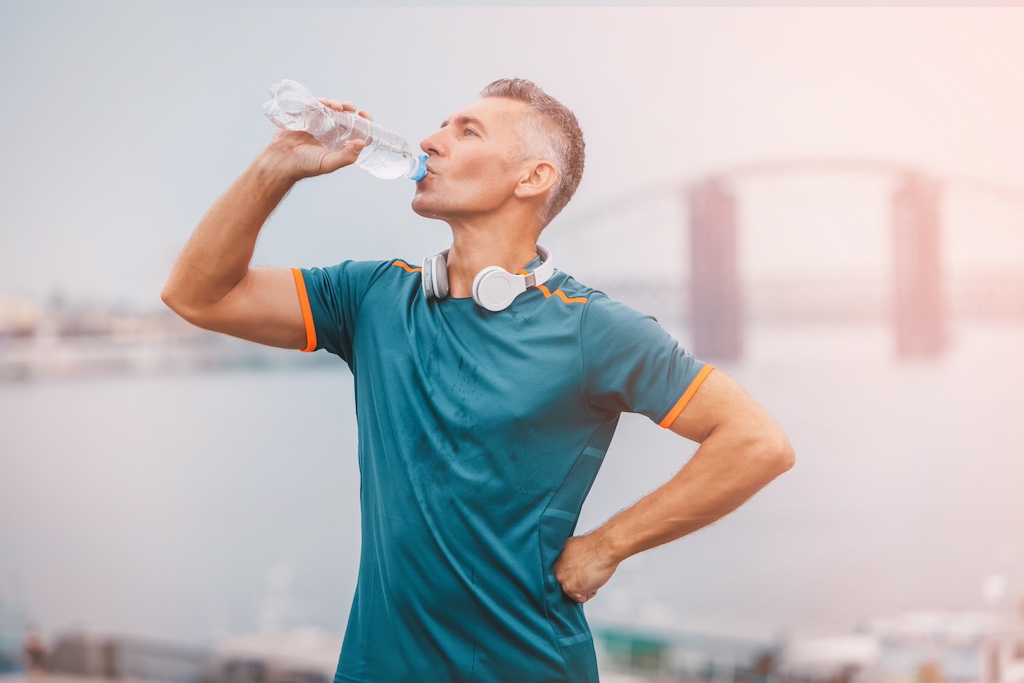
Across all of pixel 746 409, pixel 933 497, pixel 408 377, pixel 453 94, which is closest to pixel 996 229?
pixel 933 497

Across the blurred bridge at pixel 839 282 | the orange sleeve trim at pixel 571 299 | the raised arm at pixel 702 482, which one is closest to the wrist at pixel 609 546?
the raised arm at pixel 702 482

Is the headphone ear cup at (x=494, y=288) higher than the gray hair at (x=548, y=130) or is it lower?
lower

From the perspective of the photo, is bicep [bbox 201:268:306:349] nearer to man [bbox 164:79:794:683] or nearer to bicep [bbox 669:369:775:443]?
man [bbox 164:79:794:683]

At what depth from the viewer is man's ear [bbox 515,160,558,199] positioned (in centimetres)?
122

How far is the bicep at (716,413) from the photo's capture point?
110cm

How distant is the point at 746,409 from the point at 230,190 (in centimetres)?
68

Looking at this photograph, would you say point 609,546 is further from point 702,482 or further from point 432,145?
point 432,145

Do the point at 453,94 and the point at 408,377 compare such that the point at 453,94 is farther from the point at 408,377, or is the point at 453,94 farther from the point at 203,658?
the point at 203,658

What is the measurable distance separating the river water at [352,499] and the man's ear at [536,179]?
158 cm

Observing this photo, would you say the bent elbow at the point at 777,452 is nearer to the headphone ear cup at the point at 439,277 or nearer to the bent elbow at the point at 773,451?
the bent elbow at the point at 773,451

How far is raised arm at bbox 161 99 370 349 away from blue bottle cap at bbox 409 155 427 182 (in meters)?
0.11

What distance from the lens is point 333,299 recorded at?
1.23 m

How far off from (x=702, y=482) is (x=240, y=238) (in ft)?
2.08

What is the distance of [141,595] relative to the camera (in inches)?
110
